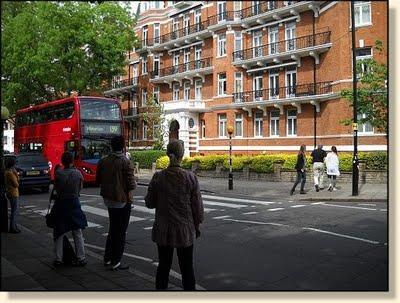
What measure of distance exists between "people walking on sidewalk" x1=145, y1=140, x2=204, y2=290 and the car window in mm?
3867

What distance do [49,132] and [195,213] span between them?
4.31 meters

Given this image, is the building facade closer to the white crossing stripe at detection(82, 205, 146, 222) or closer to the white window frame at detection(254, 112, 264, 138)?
the white window frame at detection(254, 112, 264, 138)

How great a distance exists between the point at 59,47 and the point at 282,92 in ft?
22.4

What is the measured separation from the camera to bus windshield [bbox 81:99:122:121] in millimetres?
8094

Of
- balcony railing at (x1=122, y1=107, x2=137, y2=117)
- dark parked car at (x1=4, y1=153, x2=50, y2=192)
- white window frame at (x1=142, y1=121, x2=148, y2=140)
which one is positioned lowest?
dark parked car at (x1=4, y1=153, x2=50, y2=192)

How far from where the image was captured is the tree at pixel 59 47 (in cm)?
450

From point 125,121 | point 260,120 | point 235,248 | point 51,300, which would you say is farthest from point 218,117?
point 51,300

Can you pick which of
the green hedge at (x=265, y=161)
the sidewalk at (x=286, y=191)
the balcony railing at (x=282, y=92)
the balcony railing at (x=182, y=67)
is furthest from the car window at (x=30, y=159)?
the sidewalk at (x=286, y=191)

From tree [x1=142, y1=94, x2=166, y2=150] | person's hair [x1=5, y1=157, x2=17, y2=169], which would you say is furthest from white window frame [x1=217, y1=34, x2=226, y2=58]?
person's hair [x1=5, y1=157, x2=17, y2=169]

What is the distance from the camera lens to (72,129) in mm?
8891

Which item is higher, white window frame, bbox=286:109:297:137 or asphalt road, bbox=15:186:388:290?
white window frame, bbox=286:109:297:137

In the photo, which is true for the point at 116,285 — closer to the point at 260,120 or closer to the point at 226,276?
the point at 226,276

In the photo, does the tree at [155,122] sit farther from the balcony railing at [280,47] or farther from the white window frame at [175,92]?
the balcony railing at [280,47]

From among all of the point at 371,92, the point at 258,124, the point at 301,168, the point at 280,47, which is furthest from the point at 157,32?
the point at 301,168
